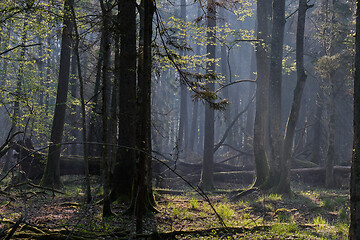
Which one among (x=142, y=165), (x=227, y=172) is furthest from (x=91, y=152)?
(x=142, y=165)

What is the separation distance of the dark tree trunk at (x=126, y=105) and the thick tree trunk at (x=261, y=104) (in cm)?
847

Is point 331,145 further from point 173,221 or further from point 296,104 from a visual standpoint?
point 173,221

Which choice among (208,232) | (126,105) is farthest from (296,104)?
(208,232)

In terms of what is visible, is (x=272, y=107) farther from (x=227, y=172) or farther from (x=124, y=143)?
(x=124, y=143)

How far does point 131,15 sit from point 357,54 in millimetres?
5865

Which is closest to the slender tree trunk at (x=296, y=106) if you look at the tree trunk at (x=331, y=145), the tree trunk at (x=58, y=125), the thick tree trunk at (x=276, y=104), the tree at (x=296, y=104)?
the tree at (x=296, y=104)

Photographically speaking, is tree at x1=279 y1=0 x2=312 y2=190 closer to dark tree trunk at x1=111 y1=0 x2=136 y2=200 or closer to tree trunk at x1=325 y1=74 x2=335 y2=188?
tree trunk at x1=325 y1=74 x2=335 y2=188

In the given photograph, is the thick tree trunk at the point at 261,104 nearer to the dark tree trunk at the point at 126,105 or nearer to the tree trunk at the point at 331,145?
the tree trunk at the point at 331,145

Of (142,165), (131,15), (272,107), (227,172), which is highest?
(131,15)

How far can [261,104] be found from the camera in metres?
18.0

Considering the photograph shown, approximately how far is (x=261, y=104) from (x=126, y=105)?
9.96 m

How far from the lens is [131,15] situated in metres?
9.67

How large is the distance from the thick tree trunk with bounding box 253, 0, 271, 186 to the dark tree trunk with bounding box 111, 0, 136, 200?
333 inches

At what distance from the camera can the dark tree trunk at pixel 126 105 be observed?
31.4ft
